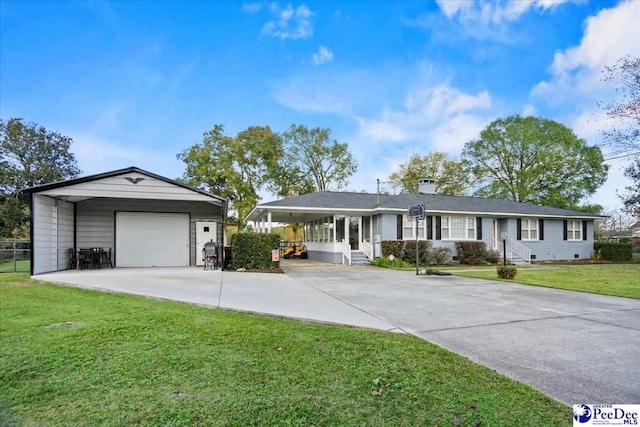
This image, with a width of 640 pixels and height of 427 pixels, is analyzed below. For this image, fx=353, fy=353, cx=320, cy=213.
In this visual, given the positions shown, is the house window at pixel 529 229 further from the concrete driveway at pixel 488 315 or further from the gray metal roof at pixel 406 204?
the concrete driveway at pixel 488 315

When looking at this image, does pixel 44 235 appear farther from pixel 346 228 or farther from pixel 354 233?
pixel 354 233

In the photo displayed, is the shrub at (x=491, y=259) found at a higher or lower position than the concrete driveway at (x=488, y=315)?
lower

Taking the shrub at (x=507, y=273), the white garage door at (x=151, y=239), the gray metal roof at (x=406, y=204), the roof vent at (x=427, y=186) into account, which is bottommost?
the shrub at (x=507, y=273)

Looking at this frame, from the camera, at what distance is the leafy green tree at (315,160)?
121ft

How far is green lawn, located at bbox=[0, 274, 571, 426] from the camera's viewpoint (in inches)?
98.5

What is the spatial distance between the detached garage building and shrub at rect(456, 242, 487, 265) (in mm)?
12279

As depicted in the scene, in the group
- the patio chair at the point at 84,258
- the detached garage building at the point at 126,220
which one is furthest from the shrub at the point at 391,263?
the patio chair at the point at 84,258

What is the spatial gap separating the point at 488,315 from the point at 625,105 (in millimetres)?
13818

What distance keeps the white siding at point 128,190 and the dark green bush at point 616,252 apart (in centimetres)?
2351

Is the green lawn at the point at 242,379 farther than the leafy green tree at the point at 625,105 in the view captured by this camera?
No

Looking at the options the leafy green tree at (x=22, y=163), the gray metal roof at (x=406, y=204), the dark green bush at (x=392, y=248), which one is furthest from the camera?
the leafy green tree at (x=22, y=163)

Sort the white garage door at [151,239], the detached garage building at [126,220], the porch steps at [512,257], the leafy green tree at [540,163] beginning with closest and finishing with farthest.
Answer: the detached garage building at [126,220] → the white garage door at [151,239] → the porch steps at [512,257] → the leafy green tree at [540,163]

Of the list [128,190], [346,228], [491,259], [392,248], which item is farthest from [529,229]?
[128,190]

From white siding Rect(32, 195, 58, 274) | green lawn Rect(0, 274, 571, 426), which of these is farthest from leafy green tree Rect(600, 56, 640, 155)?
white siding Rect(32, 195, 58, 274)
